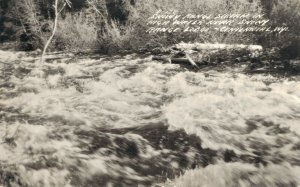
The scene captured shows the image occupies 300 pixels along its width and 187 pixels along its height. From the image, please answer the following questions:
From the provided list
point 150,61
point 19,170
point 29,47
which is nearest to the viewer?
point 19,170

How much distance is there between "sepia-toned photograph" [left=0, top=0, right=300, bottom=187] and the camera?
4.62 metres

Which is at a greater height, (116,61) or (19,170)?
(19,170)

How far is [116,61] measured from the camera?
1015 cm

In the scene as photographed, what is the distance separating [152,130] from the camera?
5730mm

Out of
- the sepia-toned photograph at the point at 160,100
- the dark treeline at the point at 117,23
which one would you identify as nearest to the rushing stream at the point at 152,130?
the sepia-toned photograph at the point at 160,100

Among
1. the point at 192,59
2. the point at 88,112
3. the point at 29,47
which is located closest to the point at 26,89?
the point at 88,112

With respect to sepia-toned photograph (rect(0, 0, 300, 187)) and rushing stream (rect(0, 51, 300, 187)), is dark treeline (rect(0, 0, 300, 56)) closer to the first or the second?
sepia-toned photograph (rect(0, 0, 300, 187))

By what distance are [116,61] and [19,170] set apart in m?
5.88

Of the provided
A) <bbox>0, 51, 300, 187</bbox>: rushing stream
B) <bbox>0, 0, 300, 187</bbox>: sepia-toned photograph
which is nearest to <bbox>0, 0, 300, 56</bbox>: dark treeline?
<bbox>0, 0, 300, 187</bbox>: sepia-toned photograph

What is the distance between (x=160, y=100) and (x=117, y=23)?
22.3ft

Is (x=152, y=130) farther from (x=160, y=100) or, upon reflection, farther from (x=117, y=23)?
(x=117, y=23)

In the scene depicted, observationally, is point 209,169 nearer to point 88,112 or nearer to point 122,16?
point 88,112

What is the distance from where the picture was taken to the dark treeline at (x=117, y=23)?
952 centimetres

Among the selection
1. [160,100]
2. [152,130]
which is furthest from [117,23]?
[152,130]
